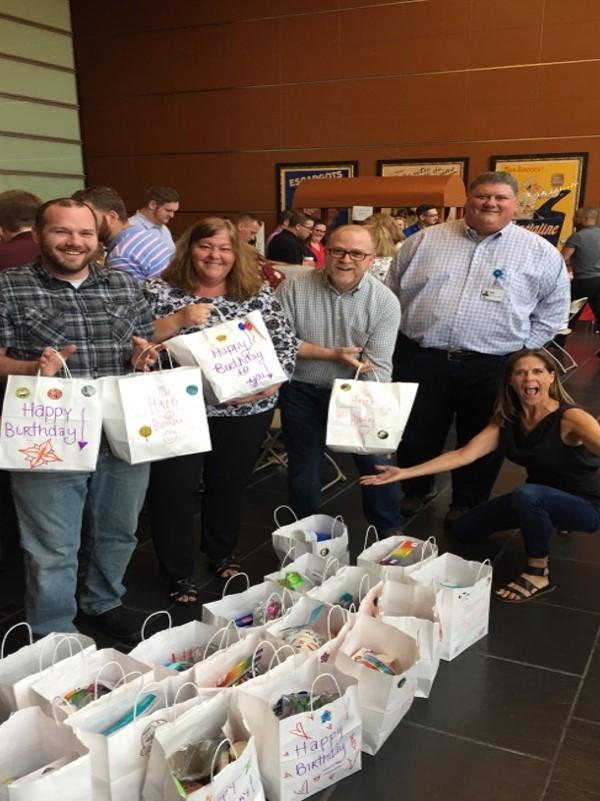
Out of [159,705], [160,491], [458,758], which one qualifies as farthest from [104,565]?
[458,758]

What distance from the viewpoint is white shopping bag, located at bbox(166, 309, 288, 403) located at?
2330mm

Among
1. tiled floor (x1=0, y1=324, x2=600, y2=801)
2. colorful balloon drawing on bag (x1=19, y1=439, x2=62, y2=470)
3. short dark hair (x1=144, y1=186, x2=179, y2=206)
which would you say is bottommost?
tiled floor (x1=0, y1=324, x2=600, y2=801)

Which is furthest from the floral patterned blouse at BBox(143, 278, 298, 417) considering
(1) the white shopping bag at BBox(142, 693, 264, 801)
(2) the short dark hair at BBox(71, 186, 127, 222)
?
(2) the short dark hair at BBox(71, 186, 127, 222)

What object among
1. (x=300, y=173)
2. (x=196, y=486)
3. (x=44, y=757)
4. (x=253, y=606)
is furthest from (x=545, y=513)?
(x=300, y=173)

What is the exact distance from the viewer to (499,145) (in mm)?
8953

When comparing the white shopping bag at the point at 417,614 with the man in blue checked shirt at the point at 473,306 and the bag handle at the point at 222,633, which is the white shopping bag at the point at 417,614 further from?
the man in blue checked shirt at the point at 473,306

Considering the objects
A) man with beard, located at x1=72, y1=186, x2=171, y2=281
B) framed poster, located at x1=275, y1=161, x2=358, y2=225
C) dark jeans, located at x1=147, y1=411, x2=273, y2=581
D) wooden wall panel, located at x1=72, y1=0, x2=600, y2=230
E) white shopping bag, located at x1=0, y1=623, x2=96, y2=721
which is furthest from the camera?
framed poster, located at x1=275, y1=161, x2=358, y2=225

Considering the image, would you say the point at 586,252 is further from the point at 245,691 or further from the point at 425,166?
the point at 245,691

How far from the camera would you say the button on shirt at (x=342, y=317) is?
269 centimetres

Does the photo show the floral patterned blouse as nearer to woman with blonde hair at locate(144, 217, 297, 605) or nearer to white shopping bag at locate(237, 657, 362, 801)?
woman with blonde hair at locate(144, 217, 297, 605)

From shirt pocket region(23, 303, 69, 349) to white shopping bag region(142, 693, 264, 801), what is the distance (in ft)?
3.52

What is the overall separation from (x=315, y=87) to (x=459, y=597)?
354 inches

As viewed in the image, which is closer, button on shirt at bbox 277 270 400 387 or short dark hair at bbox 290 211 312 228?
button on shirt at bbox 277 270 400 387

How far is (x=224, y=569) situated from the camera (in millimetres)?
2885
